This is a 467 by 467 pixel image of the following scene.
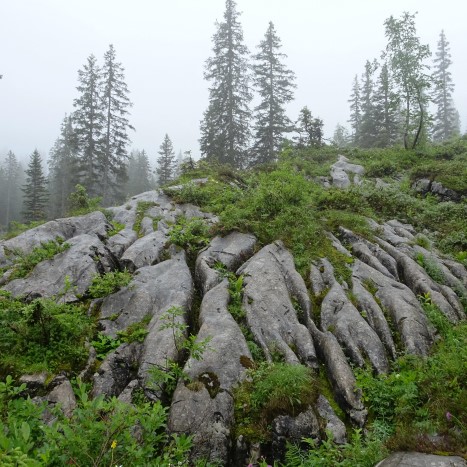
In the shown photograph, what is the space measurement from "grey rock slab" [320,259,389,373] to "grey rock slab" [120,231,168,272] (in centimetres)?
624

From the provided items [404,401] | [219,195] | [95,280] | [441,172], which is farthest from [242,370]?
[441,172]

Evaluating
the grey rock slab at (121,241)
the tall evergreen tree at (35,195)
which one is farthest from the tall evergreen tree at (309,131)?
the tall evergreen tree at (35,195)

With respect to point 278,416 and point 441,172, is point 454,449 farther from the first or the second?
point 441,172

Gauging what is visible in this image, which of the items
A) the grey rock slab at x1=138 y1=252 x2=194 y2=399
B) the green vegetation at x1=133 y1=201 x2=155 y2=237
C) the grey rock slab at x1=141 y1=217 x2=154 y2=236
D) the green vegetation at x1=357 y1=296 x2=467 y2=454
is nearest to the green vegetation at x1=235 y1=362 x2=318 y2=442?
the green vegetation at x1=357 y1=296 x2=467 y2=454

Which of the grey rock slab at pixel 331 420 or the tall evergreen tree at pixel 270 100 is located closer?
the grey rock slab at pixel 331 420

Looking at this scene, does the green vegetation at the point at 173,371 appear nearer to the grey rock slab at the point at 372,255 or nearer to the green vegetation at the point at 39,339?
the green vegetation at the point at 39,339

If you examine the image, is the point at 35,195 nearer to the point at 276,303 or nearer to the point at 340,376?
the point at 276,303

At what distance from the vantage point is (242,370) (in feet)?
24.3

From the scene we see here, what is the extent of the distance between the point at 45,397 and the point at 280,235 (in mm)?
8657

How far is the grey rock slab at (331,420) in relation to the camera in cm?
634

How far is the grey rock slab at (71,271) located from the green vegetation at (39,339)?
62.9 inches

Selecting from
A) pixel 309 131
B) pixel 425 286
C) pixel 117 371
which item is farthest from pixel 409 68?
pixel 117 371

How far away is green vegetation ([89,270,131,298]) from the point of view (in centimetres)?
977

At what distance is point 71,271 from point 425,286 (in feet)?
38.5
